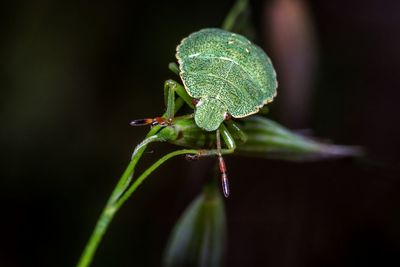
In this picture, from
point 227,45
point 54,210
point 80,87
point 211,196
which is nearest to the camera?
point 227,45

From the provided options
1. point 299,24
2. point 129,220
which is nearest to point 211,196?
point 299,24

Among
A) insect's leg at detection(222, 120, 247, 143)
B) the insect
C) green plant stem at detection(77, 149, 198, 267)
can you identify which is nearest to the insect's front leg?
the insect

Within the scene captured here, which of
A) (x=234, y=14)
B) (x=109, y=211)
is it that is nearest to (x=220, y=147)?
(x=109, y=211)

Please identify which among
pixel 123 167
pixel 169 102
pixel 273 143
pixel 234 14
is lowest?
pixel 123 167

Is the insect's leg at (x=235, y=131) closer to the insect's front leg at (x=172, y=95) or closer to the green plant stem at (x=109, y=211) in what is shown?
the insect's front leg at (x=172, y=95)

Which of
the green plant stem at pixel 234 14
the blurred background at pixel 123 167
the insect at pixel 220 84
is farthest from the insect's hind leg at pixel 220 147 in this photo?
the blurred background at pixel 123 167

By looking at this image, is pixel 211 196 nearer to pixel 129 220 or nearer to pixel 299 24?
pixel 299 24

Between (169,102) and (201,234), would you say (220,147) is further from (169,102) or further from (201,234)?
(201,234)
